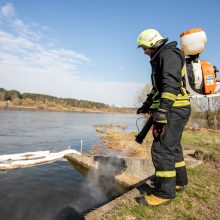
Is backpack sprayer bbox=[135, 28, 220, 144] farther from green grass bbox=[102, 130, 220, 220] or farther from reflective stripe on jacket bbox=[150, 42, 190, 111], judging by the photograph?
green grass bbox=[102, 130, 220, 220]

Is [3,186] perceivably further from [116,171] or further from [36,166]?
[116,171]

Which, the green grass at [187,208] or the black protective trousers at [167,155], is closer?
the green grass at [187,208]

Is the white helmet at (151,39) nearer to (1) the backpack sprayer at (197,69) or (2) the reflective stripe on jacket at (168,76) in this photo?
(2) the reflective stripe on jacket at (168,76)

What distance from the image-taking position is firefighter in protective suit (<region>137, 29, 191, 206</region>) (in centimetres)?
369

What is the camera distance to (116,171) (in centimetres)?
928

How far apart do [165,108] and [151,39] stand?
1.30m

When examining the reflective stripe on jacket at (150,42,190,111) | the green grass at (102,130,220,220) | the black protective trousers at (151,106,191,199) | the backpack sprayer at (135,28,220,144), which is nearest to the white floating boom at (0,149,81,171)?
the green grass at (102,130,220,220)

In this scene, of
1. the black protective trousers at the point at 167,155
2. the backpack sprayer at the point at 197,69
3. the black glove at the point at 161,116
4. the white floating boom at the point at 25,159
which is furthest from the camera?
the white floating boom at the point at 25,159

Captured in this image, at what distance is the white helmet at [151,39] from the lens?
4059 millimetres

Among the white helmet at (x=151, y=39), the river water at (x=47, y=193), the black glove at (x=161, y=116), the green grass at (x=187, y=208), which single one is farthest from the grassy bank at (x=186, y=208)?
the river water at (x=47, y=193)

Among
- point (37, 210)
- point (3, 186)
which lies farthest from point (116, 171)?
point (3, 186)

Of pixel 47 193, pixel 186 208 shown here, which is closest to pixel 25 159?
pixel 47 193

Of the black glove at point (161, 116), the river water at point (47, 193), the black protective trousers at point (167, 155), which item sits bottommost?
the river water at point (47, 193)

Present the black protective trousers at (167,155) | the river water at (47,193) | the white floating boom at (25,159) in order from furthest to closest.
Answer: the white floating boom at (25,159) < the river water at (47,193) < the black protective trousers at (167,155)
